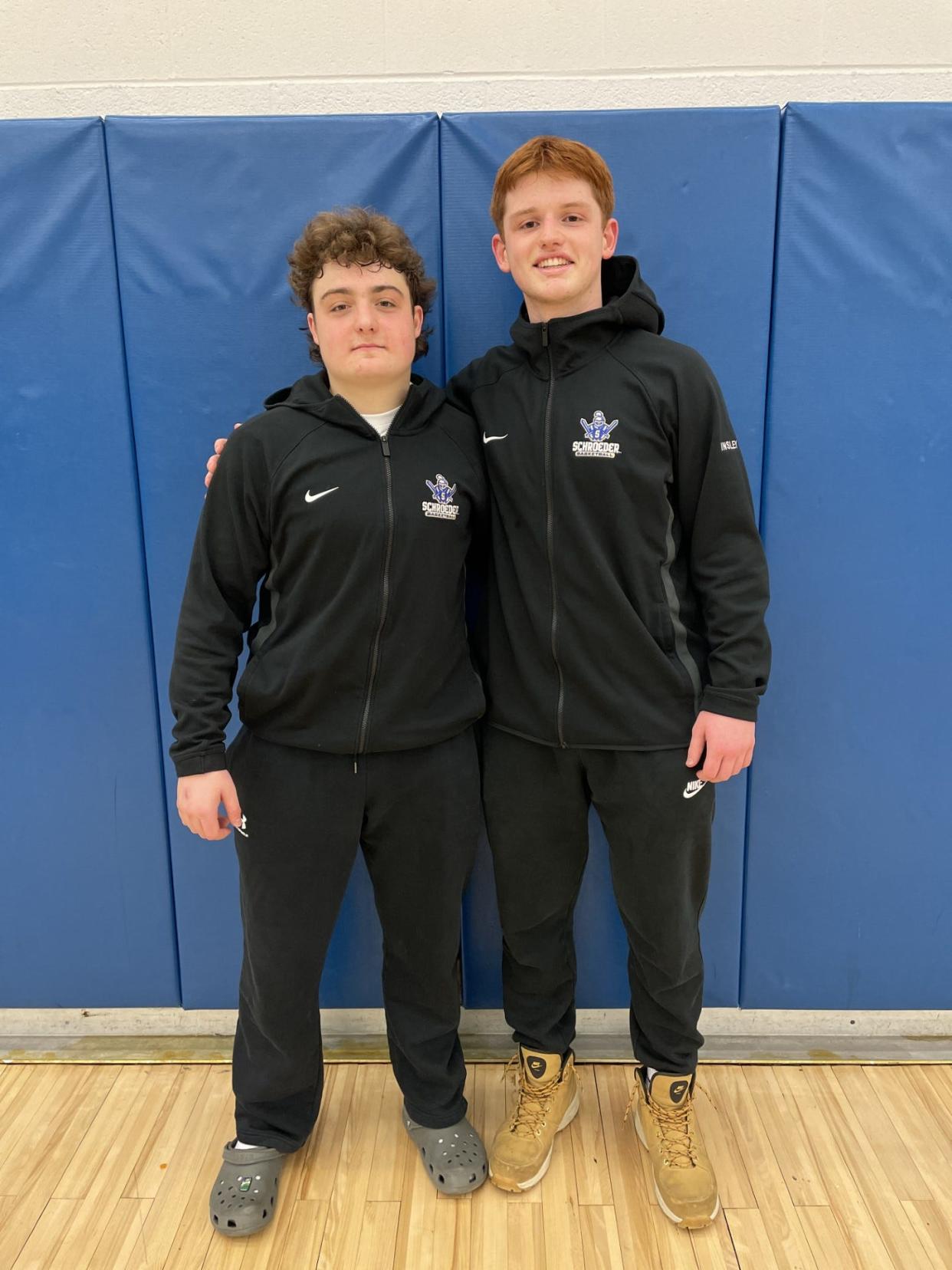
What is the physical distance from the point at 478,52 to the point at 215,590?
122cm

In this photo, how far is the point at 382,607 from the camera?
1604 millimetres

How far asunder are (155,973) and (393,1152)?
719 mm

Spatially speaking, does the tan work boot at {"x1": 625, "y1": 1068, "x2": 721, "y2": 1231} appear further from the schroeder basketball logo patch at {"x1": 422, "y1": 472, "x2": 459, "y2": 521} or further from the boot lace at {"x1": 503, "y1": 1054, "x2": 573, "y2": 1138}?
the schroeder basketball logo patch at {"x1": 422, "y1": 472, "x2": 459, "y2": 521}

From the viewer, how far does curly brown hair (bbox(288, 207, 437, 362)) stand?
1600 millimetres

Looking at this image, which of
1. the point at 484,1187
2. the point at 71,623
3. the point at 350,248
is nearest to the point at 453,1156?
the point at 484,1187

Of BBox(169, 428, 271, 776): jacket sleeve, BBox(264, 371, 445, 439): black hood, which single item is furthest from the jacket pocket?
BBox(169, 428, 271, 776): jacket sleeve

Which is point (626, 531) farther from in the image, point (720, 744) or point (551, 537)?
point (720, 744)

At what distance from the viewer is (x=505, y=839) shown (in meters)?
1.79

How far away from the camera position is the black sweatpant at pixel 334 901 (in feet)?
5.45

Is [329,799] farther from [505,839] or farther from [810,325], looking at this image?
[810,325]

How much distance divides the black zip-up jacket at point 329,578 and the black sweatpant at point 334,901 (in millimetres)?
65

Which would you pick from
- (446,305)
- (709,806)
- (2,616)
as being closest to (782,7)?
(446,305)

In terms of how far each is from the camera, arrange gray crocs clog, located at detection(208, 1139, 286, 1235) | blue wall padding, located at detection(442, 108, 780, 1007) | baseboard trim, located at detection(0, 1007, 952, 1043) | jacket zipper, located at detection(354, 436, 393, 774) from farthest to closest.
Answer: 1. baseboard trim, located at detection(0, 1007, 952, 1043)
2. blue wall padding, located at detection(442, 108, 780, 1007)
3. gray crocs clog, located at detection(208, 1139, 286, 1235)
4. jacket zipper, located at detection(354, 436, 393, 774)

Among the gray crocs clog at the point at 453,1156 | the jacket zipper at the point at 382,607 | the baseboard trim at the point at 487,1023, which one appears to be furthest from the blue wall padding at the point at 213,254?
the gray crocs clog at the point at 453,1156
